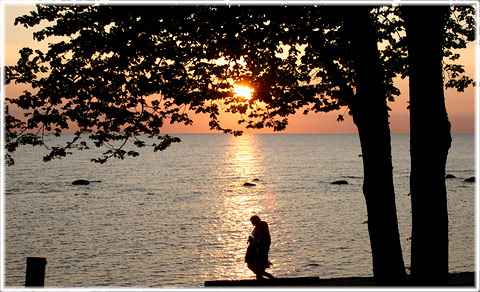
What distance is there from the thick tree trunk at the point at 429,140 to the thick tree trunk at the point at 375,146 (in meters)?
1.37

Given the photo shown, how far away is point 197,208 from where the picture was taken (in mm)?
58375

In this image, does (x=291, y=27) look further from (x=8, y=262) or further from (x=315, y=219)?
(x=315, y=219)

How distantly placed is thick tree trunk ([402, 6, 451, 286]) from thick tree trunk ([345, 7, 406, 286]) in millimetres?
1372

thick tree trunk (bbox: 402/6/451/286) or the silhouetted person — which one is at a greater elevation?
thick tree trunk (bbox: 402/6/451/286)

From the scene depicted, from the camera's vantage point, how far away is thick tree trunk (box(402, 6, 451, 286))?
400 inches

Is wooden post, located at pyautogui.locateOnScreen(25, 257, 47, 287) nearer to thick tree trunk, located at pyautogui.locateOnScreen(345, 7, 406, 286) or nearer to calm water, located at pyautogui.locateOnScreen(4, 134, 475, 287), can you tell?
thick tree trunk, located at pyautogui.locateOnScreen(345, 7, 406, 286)

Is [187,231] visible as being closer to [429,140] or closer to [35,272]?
[35,272]

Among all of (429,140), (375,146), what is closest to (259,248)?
(375,146)

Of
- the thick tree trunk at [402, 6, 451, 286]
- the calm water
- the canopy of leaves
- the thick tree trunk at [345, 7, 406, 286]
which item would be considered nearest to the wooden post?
the canopy of leaves

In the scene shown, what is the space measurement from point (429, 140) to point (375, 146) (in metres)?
1.90

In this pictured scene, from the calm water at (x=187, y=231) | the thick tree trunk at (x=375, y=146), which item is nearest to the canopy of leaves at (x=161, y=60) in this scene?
the thick tree trunk at (x=375, y=146)

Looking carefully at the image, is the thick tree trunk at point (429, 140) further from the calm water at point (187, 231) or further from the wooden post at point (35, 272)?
the calm water at point (187, 231)

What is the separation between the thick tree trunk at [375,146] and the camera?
11836mm

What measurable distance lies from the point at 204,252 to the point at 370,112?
2522 centimetres
